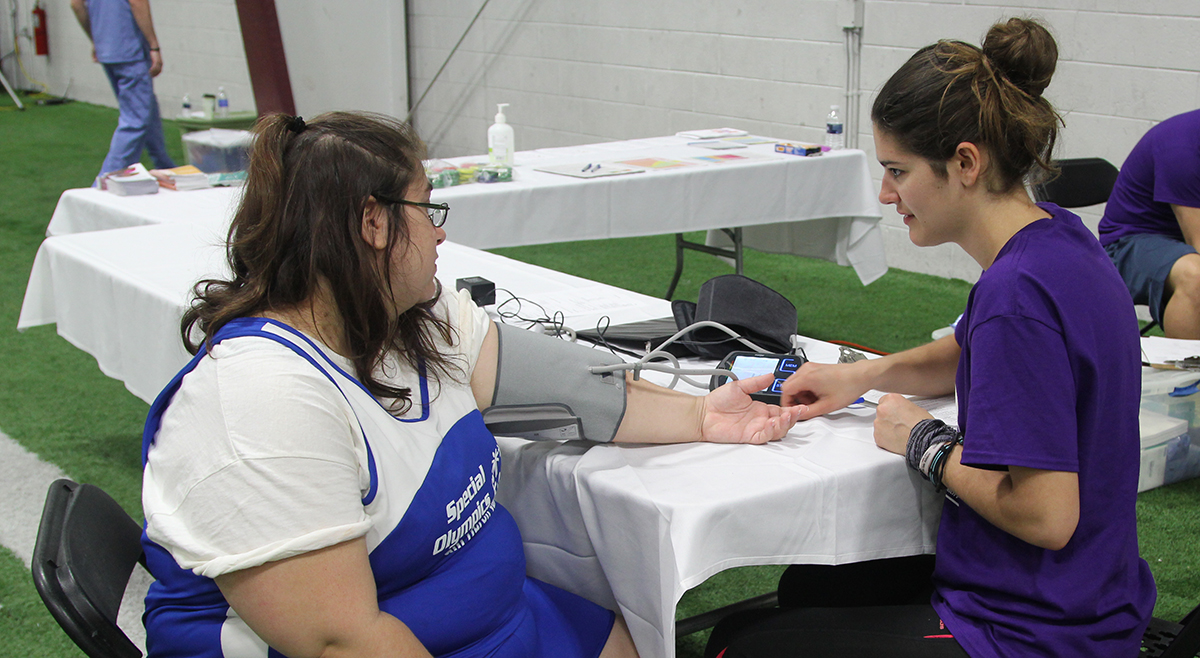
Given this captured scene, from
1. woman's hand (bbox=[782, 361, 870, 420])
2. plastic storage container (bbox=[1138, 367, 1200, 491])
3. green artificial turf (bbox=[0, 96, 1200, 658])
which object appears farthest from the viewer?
plastic storage container (bbox=[1138, 367, 1200, 491])

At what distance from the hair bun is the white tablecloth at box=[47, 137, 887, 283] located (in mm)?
1837

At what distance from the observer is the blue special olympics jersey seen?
98cm

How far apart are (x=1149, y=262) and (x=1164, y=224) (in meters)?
0.13

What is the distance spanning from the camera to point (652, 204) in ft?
10.3

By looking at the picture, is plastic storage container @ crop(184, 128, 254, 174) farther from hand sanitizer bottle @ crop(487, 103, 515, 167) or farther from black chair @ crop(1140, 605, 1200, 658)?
black chair @ crop(1140, 605, 1200, 658)

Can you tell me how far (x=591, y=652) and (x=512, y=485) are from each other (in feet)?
0.73

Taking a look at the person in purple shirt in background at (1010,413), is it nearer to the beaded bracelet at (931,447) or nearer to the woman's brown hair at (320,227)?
the beaded bracelet at (931,447)

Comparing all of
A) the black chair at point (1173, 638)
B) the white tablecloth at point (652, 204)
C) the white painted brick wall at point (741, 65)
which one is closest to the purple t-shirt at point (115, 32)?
the white painted brick wall at point (741, 65)

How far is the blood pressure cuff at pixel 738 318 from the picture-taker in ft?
5.12

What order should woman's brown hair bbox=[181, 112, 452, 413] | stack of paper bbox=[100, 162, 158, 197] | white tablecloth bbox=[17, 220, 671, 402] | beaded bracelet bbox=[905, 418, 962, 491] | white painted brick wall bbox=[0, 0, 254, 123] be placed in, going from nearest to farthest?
woman's brown hair bbox=[181, 112, 452, 413]
beaded bracelet bbox=[905, 418, 962, 491]
white tablecloth bbox=[17, 220, 671, 402]
stack of paper bbox=[100, 162, 158, 197]
white painted brick wall bbox=[0, 0, 254, 123]

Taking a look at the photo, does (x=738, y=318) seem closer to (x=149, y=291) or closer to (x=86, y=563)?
(x=86, y=563)

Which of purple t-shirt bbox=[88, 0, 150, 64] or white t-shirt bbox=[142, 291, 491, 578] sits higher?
purple t-shirt bbox=[88, 0, 150, 64]

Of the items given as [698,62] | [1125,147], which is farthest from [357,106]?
[1125,147]

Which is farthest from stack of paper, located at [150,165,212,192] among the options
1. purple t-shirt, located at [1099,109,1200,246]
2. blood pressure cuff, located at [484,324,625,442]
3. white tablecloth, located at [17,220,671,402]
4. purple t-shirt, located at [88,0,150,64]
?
purple t-shirt, located at [88,0,150,64]
